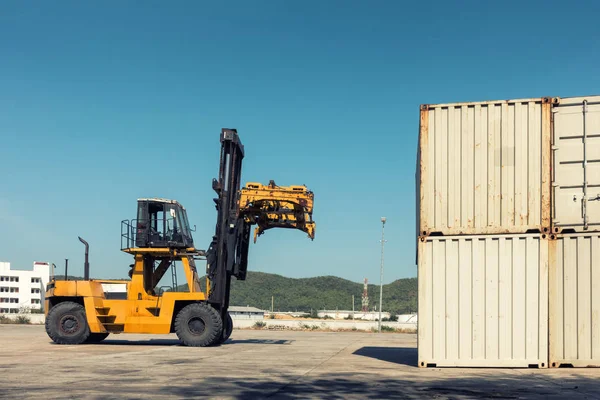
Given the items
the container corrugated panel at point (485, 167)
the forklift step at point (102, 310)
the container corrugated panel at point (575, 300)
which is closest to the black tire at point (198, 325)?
the forklift step at point (102, 310)

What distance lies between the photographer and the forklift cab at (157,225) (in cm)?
2238

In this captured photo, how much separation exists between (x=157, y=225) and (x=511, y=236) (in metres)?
12.4

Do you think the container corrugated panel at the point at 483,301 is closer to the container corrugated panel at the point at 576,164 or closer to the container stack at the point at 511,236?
the container stack at the point at 511,236

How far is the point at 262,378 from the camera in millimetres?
12102

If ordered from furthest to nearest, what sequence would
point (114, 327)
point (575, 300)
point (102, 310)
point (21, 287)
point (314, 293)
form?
point (314, 293)
point (21, 287)
point (102, 310)
point (114, 327)
point (575, 300)

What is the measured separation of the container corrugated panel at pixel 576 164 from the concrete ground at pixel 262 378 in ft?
10.4

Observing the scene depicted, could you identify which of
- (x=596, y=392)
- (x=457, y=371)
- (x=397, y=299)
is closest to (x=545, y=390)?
(x=596, y=392)

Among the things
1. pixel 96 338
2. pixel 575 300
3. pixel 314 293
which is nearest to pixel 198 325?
pixel 96 338

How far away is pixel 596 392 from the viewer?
33.7 ft

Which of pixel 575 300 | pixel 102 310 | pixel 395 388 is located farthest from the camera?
pixel 102 310

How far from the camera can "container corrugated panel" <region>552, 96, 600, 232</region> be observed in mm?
14211

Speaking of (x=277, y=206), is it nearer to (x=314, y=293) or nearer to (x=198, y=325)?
(x=198, y=325)

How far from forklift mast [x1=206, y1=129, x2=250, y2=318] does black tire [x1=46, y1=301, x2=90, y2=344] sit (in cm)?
436

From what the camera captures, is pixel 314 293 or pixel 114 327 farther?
pixel 314 293
